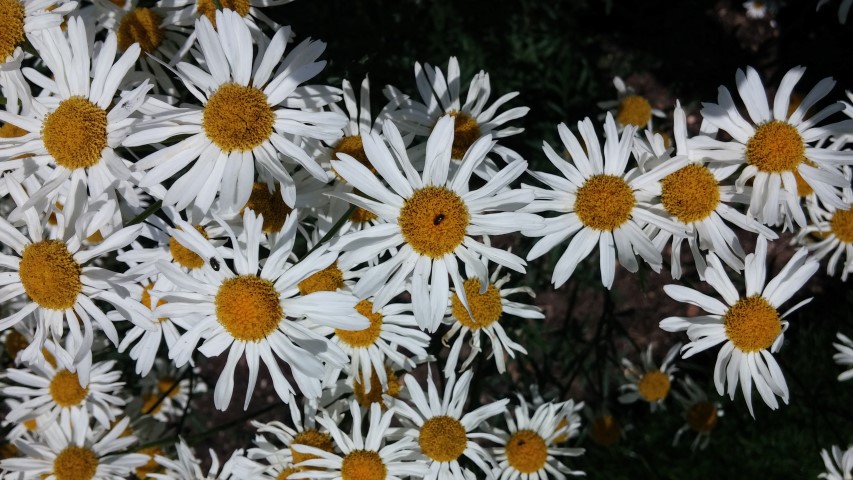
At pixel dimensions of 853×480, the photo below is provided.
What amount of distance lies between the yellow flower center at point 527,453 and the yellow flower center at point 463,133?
1.54 meters

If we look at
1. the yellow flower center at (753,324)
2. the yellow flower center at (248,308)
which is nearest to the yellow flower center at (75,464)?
the yellow flower center at (248,308)

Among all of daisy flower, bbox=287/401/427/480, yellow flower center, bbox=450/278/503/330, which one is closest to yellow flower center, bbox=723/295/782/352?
yellow flower center, bbox=450/278/503/330

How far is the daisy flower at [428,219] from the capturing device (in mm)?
2109

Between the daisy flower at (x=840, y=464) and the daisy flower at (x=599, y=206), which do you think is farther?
the daisy flower at (x=840, y=464)

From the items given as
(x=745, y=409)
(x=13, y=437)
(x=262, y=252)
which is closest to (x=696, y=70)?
(x=745, y=409)

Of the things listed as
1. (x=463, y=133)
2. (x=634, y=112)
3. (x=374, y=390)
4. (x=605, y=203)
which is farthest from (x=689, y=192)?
(x=374, y=390)

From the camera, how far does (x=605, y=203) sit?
7.94ft

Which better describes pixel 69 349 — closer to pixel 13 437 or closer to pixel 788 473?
pixel 13 437

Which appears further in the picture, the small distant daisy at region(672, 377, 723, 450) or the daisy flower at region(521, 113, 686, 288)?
the small distant daisy at region(672, 377, 723, 450)

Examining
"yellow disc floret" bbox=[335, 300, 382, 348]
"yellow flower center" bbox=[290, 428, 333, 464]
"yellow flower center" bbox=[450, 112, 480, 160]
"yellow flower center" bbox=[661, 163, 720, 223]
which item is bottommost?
"yellow flower center" bbox=[290, 428, 333, 464]

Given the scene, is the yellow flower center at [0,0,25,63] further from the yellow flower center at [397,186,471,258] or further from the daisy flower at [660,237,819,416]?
the daisy flower at [660,237,819,416]

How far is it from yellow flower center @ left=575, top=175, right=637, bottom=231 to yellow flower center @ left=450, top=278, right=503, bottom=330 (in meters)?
0.65

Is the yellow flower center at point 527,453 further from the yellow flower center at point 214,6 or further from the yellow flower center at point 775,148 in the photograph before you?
the yellow flower center at point 214,6

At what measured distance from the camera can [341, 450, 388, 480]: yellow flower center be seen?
9.30 ft
